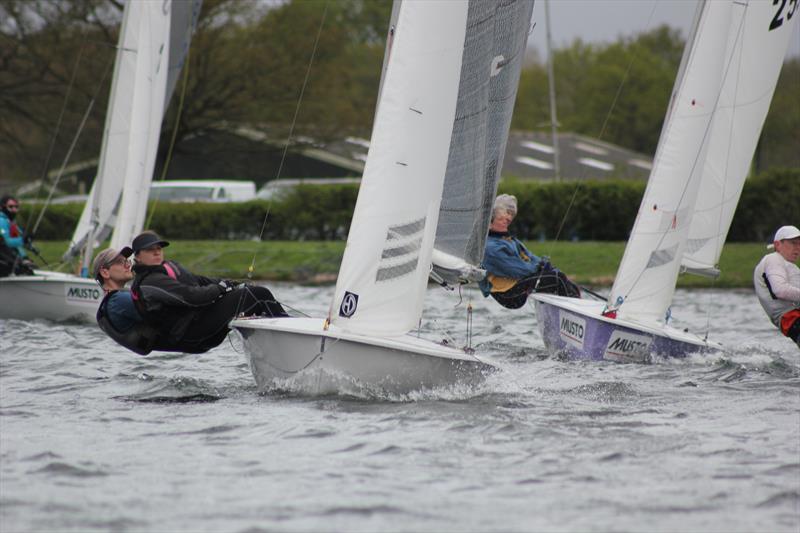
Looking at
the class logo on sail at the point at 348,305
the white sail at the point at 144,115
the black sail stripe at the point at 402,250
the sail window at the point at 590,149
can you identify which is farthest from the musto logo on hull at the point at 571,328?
the sail window at the point at 590,149

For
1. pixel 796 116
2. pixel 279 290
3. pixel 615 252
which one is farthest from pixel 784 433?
pixel 796 116

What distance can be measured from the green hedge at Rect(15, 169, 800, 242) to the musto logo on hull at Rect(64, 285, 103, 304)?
11.2m

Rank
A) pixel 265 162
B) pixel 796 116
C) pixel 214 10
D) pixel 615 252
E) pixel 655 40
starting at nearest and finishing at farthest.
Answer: pixel 615 252 < pixel 214 10 < pixel 265 162 < pixel 796 116 < pixel 655 40

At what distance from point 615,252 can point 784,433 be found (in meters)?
17.0

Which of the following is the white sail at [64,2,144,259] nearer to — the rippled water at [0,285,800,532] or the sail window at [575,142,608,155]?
the rippled water at [0,285,800,532]

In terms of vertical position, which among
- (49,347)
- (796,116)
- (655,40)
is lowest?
(49,347)

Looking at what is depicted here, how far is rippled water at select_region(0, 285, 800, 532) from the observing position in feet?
20.9

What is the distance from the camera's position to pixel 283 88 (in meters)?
37.1

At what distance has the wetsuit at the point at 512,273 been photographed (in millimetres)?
12789

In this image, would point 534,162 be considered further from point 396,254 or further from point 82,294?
point 396,254

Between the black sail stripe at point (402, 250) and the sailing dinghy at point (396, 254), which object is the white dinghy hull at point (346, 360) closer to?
the sailing dinghy at point (396, 254)

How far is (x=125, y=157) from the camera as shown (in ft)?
57.0

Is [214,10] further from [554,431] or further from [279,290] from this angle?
[554,431]

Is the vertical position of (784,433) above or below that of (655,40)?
below
